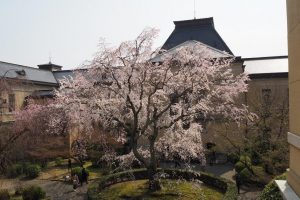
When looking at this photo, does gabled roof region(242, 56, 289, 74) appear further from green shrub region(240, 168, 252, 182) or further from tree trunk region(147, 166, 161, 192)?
tree trunk region(147, 166, 161, 192)

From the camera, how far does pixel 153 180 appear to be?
1664 cm

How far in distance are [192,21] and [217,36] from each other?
3375mm

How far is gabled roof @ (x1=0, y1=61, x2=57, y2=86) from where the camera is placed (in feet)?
103

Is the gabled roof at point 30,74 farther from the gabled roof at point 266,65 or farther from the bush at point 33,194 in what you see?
the gabled roof at point 266,65

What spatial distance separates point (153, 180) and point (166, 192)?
865mm

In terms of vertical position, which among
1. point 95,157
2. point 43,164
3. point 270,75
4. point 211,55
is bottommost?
point 43,164

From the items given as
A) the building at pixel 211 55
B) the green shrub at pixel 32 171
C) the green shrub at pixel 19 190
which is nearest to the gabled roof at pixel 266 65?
the building at pixel 211 55

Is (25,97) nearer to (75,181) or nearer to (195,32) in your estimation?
(75,181)

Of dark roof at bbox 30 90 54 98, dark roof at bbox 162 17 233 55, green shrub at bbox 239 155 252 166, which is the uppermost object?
dark roof at bbox 162 17 233 55

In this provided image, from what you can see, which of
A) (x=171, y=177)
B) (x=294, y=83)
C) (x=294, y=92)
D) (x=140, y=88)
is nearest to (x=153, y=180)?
(x=171, y=177)

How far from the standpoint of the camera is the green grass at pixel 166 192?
1595 centimetres

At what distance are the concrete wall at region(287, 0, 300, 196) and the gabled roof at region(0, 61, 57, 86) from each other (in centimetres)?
2885

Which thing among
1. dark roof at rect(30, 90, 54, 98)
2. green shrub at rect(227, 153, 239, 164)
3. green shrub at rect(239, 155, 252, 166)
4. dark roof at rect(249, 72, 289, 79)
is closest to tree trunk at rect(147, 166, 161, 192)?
green shrub at rect(239, 155, 252, 166)

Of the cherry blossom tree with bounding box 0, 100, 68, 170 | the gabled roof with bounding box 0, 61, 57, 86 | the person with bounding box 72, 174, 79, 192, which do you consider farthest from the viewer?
the gabled roof with bounding box 0, 61, 57, 86
